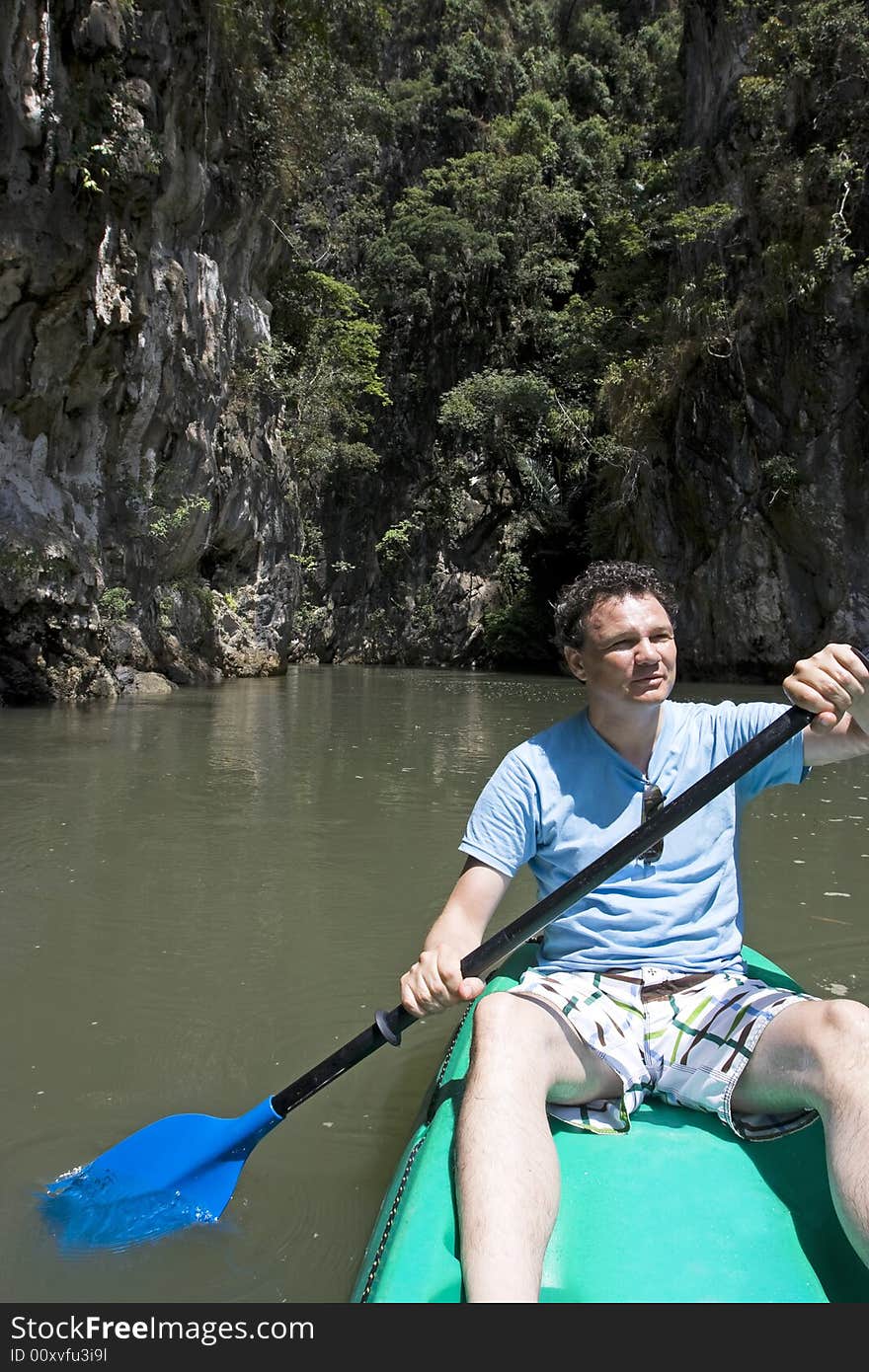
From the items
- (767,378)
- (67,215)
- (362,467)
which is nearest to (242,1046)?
(67,215)

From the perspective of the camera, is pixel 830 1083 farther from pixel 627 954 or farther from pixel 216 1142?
pixel 216 1142

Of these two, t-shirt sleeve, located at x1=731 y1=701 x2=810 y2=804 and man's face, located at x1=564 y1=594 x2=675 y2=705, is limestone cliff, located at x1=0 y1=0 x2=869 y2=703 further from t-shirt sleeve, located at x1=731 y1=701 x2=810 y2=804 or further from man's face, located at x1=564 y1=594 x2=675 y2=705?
t-shirt sleeve, located at x1=731 y1=701 x2=810 y2=804

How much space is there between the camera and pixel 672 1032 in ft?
5.76

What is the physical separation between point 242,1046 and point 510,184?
2632 cm

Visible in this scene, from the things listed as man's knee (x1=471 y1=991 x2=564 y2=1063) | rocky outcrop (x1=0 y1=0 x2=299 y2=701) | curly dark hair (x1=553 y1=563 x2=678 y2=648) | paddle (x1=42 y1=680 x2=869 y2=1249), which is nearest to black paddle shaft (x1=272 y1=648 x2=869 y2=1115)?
paddle (x1=42 y1=680 x2=869 y2=1249)

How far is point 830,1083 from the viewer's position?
146 cm

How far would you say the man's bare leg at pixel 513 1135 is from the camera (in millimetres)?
1233

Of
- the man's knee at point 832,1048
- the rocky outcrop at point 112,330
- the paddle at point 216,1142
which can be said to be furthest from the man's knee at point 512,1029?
the rocky outcrop at point 112,330

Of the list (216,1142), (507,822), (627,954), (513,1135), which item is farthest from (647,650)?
(216,1142)

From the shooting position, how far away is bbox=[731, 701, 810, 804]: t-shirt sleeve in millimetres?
1990

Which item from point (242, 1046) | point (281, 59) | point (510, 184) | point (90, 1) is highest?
point (510, 184)

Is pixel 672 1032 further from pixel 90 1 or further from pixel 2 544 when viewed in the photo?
pixel 90 1

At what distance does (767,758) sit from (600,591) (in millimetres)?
500

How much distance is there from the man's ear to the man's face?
74 millimetres
